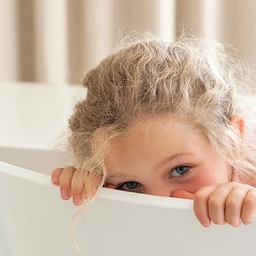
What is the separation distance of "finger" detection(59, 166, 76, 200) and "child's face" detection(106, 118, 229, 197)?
52 millimetres

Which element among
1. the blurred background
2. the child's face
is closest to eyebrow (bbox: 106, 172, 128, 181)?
the child's face

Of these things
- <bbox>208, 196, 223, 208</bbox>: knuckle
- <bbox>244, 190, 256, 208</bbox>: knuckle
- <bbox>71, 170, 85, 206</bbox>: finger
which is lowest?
<bbox>71, 170, 85, 206</bbox>: finger

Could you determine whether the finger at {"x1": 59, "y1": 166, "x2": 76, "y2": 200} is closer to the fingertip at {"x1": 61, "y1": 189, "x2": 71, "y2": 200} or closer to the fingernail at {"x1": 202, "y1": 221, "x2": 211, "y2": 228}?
the fingertip at {"x1": 61, "y1": 189, "x2": 71, "y2": 200}

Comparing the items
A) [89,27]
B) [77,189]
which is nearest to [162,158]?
[77,189]

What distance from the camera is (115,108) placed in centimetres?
81

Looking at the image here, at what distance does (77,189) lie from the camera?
746 millimetres

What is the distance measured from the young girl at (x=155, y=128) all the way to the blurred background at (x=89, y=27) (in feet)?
1.93

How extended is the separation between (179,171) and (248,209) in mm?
180

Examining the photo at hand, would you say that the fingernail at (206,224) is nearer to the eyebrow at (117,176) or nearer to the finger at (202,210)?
the finger at (202,210)

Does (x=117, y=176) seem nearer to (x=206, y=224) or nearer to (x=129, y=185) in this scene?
(x=129, y=185)

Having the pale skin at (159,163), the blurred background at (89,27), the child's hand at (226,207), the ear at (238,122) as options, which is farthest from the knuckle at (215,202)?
the blurred background at (89,27)

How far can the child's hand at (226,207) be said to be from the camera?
2.10ft

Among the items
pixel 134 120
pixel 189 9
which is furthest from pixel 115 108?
pixel 189 9

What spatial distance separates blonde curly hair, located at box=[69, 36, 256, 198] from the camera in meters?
0.80
